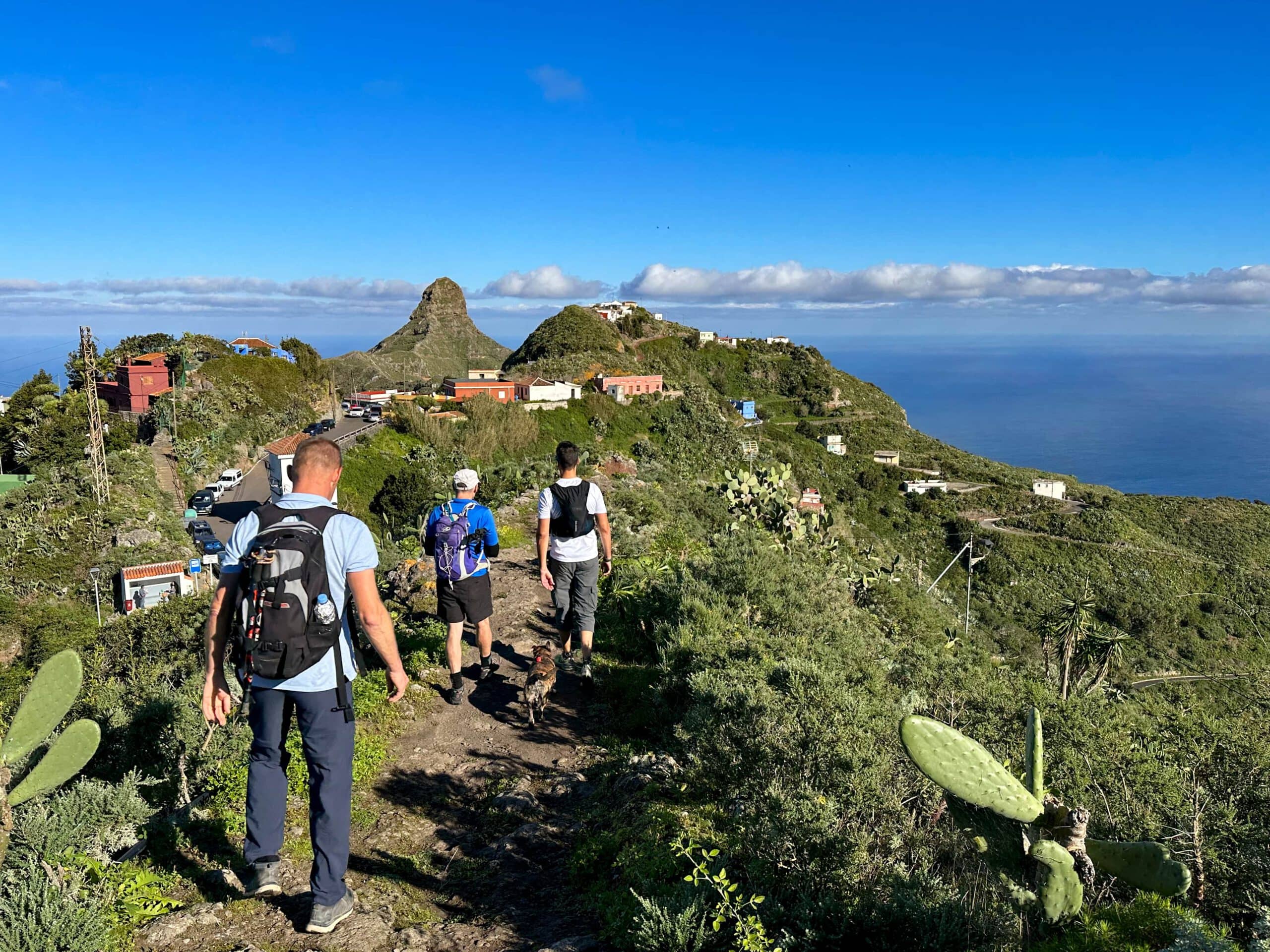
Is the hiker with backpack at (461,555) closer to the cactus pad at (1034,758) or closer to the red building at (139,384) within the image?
the cactus pad at (1034,758)

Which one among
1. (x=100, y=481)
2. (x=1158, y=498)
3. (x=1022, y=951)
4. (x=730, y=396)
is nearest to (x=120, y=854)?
(x=1022, y=951)

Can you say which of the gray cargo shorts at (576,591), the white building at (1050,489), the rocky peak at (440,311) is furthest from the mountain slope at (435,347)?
the gray cargo shorts at (576,591)

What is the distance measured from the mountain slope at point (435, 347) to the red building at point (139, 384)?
150ft

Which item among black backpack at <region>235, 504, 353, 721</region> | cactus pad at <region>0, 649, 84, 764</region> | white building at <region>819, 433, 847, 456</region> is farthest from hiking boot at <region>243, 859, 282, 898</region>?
white building at <region>819, 433, 847, 456</region>

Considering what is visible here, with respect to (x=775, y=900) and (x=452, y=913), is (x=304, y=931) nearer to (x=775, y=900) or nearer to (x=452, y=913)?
(x=452, y=913)

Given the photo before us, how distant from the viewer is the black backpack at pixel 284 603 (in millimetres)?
2932

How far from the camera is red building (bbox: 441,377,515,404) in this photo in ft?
128

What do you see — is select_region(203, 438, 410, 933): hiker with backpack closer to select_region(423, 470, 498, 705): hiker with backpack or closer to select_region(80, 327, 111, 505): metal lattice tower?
select_region(423, 470, 498, 705): hiker with backpack

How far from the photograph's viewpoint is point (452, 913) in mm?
3520

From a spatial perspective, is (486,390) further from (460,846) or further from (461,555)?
(460,846)

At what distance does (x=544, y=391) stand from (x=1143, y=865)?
125 feet

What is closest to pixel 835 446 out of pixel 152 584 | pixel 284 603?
pixel 152 584

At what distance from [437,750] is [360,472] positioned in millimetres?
25459

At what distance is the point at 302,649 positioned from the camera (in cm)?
296
